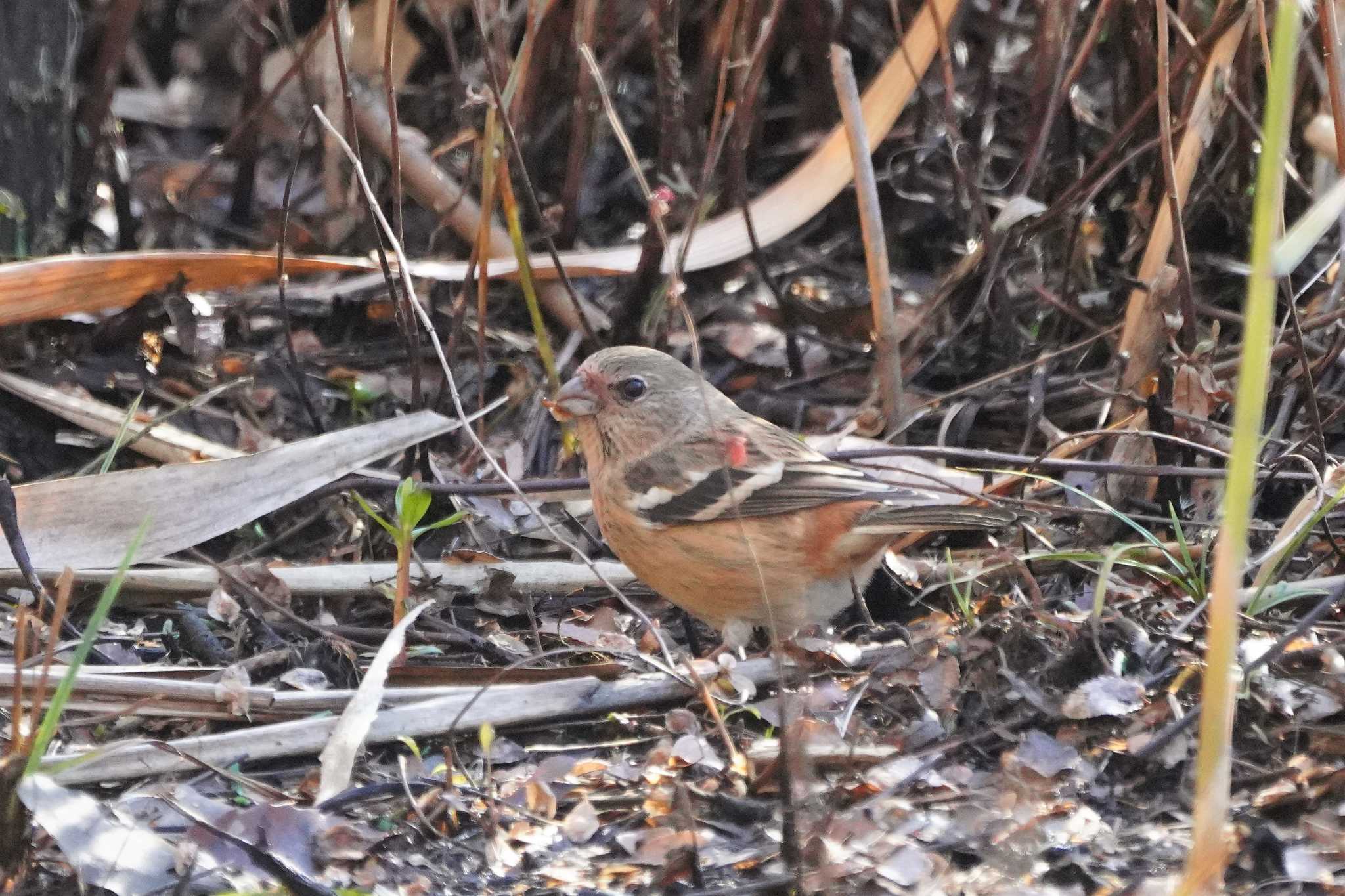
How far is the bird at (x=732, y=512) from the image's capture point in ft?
12.2

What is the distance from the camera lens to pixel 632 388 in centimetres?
416

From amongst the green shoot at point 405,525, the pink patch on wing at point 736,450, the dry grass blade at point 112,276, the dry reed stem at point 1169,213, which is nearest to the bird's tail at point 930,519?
the pink patch on wing at point 736,450

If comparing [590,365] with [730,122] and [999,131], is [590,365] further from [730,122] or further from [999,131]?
[999,131]

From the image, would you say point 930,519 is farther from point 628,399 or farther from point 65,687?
point 65,687

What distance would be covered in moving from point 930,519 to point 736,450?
1.79 feet

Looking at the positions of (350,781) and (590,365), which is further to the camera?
(590,365)

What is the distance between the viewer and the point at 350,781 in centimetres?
302

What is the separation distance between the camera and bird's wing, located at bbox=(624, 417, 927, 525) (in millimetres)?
3783

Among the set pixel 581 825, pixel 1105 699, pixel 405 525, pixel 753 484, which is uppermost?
pixel 405 525

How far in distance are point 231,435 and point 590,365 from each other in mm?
1274

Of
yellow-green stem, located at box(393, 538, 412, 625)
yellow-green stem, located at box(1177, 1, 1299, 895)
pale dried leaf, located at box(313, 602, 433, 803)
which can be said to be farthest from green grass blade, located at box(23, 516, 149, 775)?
yellow-green stem, located at box(1177, 1, 1299, 895)

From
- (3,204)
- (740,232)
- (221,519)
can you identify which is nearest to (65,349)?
(3,204)

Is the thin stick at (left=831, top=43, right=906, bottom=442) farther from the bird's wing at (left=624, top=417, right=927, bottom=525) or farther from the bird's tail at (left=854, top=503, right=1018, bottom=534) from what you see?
the bird's tail at (left=854, top=503, right=1018, bottom=534)

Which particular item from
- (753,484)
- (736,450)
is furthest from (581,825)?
(753,484)
